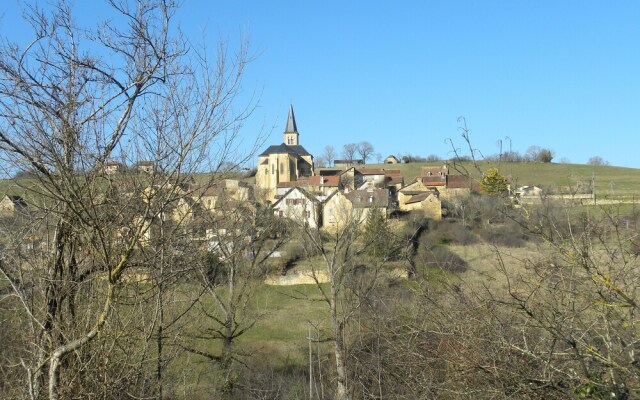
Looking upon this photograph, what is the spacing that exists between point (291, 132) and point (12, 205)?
79.8 meters

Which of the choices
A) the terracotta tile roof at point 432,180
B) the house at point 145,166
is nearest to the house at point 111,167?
the house at point 145,166

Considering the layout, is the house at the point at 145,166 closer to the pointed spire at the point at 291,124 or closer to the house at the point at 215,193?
the house at the point at 215,193

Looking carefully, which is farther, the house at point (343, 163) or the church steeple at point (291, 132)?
the house at point (343, 163)

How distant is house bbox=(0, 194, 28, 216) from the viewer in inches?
182

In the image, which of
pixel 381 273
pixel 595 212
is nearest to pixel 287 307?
pixel 381 273

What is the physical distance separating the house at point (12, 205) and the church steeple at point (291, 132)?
Answer: 258 feet

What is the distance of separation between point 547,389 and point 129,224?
9.83 feet

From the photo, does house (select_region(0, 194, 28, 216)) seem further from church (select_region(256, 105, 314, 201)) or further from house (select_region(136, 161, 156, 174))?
church (select_region(256, 105, 314, 201))

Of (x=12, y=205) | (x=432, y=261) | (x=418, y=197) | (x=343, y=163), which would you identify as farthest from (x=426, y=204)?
(x=343, y=163)

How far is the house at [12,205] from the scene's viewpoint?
463 cm

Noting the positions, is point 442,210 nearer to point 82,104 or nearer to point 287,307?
point 287,307

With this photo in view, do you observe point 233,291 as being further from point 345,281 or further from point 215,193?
point 215,193

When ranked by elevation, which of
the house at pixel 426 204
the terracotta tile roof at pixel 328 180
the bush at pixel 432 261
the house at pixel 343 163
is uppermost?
the house at pixel 343 163

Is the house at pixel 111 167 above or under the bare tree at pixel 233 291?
above
